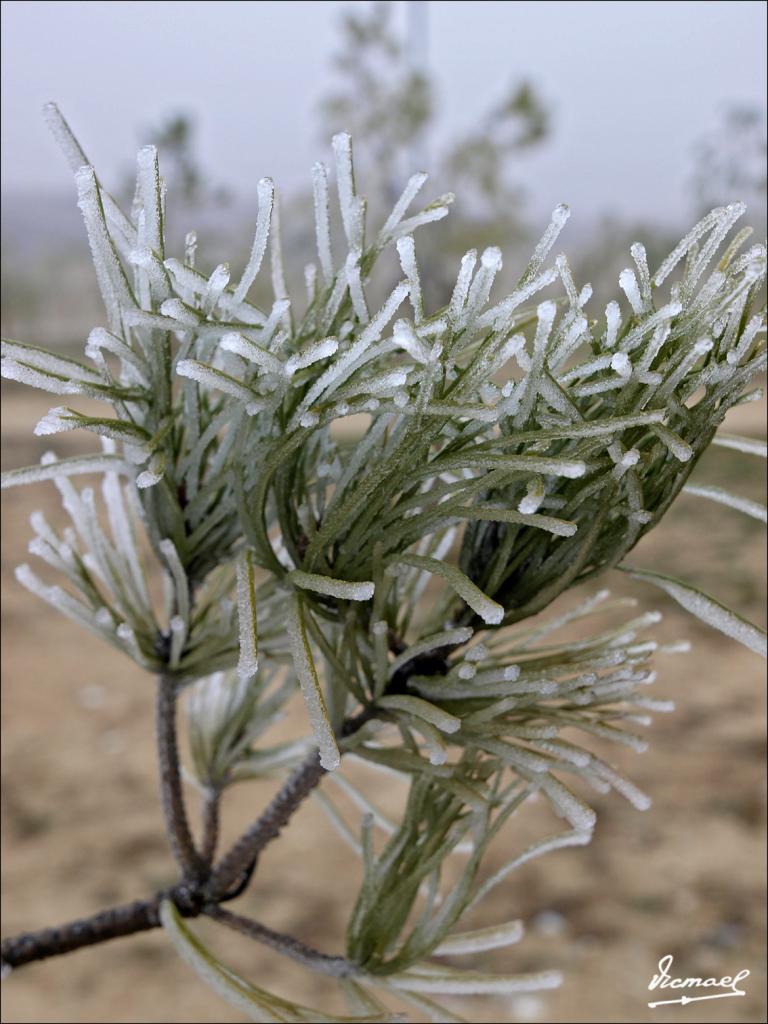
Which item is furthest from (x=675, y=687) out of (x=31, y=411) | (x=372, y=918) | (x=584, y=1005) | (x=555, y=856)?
(x=31, y=411)

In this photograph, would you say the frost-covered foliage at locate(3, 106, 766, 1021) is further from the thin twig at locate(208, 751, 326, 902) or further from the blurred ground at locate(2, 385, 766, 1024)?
the blurred ground at locate(2, 385, 766, 1024)

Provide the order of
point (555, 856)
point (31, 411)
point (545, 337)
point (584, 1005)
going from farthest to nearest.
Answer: point (31, 411) < point (555, 856) < point (584, 1005) < point (545, 337)

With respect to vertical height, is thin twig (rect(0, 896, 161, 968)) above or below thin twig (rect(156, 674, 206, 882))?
below

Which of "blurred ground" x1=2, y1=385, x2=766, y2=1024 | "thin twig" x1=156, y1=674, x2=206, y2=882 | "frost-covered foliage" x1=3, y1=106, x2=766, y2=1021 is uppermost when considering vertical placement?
"frost-covered foliage" x1=3, y1=106, x2=766, y2=1021

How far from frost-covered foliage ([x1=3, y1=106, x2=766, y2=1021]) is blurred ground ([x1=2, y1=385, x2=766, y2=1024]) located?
35cm

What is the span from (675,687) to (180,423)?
65cm

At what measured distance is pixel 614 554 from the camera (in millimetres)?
165

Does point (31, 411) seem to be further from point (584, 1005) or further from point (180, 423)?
point (180, 423)

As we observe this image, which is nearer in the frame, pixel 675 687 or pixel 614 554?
pixel 614 554

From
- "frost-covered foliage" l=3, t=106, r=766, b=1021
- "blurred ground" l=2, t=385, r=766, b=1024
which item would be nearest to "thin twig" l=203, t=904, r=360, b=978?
"frost-covered foliage" l=3, t=106, r=766, b=1021

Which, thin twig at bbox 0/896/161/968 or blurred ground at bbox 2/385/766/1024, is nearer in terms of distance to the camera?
thin twig at bbox 0/896/161/968

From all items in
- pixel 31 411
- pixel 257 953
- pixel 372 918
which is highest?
pixel 372 918

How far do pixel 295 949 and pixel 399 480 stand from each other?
11cm

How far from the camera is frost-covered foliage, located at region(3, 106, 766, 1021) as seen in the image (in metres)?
0.14
